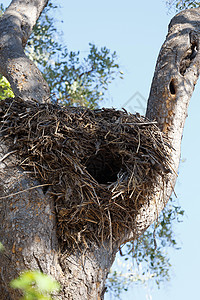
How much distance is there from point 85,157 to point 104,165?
15.0 inches

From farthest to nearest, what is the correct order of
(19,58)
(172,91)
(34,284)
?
(19,58) < (172,91) < (34,284)

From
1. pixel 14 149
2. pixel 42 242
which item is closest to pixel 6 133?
pixel 14 149

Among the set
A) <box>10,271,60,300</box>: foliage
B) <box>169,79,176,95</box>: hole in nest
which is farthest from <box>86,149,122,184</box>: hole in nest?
<box>10,271,60,300</box>: foliage

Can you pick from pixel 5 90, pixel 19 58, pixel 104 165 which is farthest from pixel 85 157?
pixel 5 90

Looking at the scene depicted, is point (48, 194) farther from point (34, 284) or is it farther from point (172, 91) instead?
point (172, 91)

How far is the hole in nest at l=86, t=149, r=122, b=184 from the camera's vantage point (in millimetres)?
3873

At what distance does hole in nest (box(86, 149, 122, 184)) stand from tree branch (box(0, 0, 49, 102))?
2.25 ft

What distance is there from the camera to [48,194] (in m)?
3.28

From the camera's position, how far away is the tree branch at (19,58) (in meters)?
4.32

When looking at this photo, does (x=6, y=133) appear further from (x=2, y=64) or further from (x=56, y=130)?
(x=2, y=64)

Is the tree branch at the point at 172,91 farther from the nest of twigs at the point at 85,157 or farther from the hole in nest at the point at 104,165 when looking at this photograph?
the hole in nest at the point at 104,165

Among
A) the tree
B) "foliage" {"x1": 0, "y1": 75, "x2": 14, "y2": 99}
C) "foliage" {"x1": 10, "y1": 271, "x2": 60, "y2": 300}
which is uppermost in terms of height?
"foliage" {"x1": 0, "y1": 75, "x2": 14, "y2": 99}

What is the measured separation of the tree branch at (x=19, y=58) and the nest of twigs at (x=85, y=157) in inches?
18.0

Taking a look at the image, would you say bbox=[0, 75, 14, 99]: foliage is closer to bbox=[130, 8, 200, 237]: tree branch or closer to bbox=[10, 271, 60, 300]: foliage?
bbox=[130, 8, 200, 237]: tree branch
